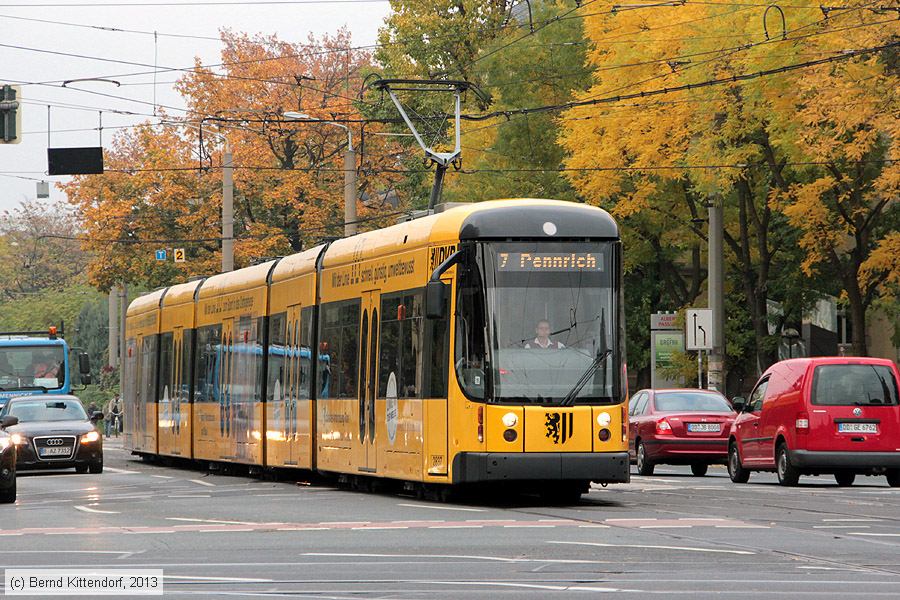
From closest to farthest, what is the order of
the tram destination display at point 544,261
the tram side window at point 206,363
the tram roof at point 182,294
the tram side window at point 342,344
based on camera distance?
the tram destination display at point 544,261, the tram side window at point 342,344, the tram side window at point 206,363, the tram roof at point 182,294

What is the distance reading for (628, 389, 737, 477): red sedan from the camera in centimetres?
3145

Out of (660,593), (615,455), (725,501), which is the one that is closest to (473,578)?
(660,593)

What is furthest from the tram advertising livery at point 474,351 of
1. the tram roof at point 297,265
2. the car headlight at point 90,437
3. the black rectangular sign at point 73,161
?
the black rectangular sign at point 73,161

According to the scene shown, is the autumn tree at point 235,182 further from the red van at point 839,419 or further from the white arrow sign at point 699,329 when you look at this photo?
the red van at point 839,419

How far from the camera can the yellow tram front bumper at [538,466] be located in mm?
20109

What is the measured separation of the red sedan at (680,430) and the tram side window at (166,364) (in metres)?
9.19

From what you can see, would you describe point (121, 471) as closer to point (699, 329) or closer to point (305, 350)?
point (305, 350)

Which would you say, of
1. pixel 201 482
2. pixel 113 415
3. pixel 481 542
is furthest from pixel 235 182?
pixel 481 542

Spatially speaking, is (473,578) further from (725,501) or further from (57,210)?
(57,210)

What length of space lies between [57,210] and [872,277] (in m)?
77.3

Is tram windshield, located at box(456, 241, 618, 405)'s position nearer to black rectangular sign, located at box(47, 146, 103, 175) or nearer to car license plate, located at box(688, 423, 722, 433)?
car license plate, located at box(688, 423, 722, 433)

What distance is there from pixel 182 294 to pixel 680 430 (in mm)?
9971

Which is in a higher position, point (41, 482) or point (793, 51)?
point (793, 51)

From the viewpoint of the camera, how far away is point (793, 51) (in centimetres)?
3834
